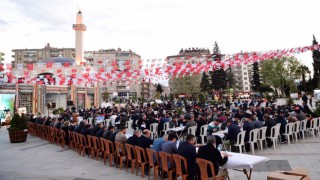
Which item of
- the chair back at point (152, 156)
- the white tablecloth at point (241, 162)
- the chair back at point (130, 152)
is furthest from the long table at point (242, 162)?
the chair back at point (130, 152)

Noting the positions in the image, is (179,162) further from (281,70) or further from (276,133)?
(281,70)

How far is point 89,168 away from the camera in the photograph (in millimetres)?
8516

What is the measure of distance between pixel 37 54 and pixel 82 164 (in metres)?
97.4

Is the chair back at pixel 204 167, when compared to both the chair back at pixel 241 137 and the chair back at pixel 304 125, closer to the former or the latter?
the chair back at pixel 241 137

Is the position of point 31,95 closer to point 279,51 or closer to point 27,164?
point 27,164

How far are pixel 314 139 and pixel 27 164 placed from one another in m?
12.0

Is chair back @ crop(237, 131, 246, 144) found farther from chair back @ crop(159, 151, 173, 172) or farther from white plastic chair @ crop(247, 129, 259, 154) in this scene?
chair back @ crop(159, 151, 173, 172)

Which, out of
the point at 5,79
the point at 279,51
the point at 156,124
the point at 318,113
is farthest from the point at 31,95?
the point at 318,113

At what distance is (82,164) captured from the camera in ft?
29.9

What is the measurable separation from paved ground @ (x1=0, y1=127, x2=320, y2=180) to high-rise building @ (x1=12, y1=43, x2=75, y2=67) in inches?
3523

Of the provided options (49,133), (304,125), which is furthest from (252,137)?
(49,133)

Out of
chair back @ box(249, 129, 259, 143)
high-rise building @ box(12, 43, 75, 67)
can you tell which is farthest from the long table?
high-rise building @ box(12, 43, 75, 67)

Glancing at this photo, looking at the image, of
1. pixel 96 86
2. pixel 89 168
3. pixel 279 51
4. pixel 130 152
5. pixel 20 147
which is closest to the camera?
pixel 130 152

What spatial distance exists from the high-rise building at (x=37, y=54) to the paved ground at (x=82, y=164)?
294ft
